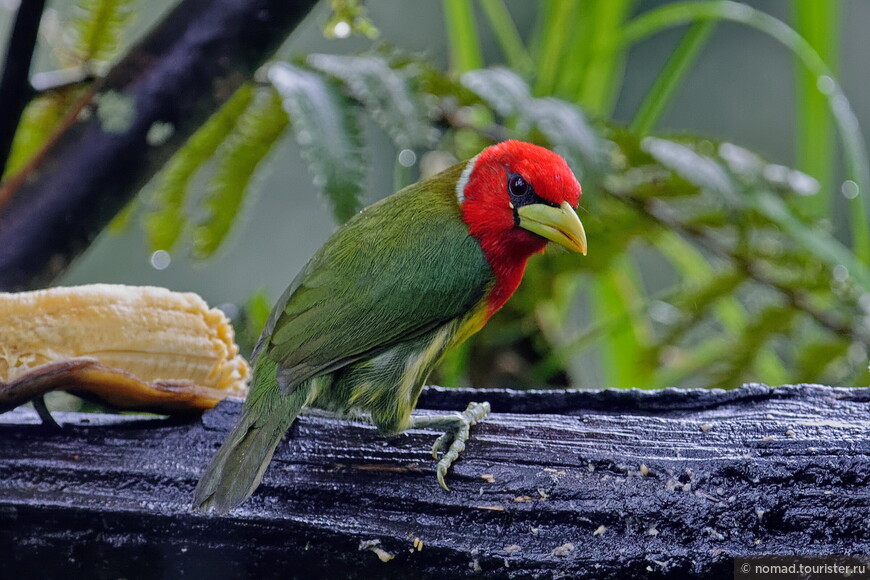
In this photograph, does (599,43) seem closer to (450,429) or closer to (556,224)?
(556,224)

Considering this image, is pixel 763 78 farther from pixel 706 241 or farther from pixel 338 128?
pixel 338 128

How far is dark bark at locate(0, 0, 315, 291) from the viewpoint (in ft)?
5.46

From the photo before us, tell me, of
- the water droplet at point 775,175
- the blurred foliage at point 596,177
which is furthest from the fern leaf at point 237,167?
the water droplet at point 775,175

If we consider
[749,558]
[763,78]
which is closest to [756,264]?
[749,558]

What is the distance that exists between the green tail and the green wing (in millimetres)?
44

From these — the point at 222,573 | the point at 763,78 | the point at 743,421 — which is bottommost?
the point at 222,573

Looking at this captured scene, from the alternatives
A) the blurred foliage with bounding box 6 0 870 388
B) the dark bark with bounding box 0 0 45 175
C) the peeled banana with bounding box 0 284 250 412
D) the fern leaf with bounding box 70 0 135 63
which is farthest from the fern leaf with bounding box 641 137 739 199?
the dark bark with bounding box 0 0 45 175

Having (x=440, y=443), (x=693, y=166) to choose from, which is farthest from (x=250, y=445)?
(x=693, y=166)

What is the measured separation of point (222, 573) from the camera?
4.06 feet

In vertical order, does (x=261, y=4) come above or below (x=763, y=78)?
below

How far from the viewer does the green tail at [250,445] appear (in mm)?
1182

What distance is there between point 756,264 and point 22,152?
1886mm

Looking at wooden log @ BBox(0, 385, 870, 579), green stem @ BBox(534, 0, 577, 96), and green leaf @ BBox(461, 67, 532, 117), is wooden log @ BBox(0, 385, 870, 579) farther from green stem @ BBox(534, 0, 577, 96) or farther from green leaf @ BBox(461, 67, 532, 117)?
green stem @ BBox(534, 0, 577, 96)

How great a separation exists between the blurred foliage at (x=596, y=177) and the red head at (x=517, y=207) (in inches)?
12.8
